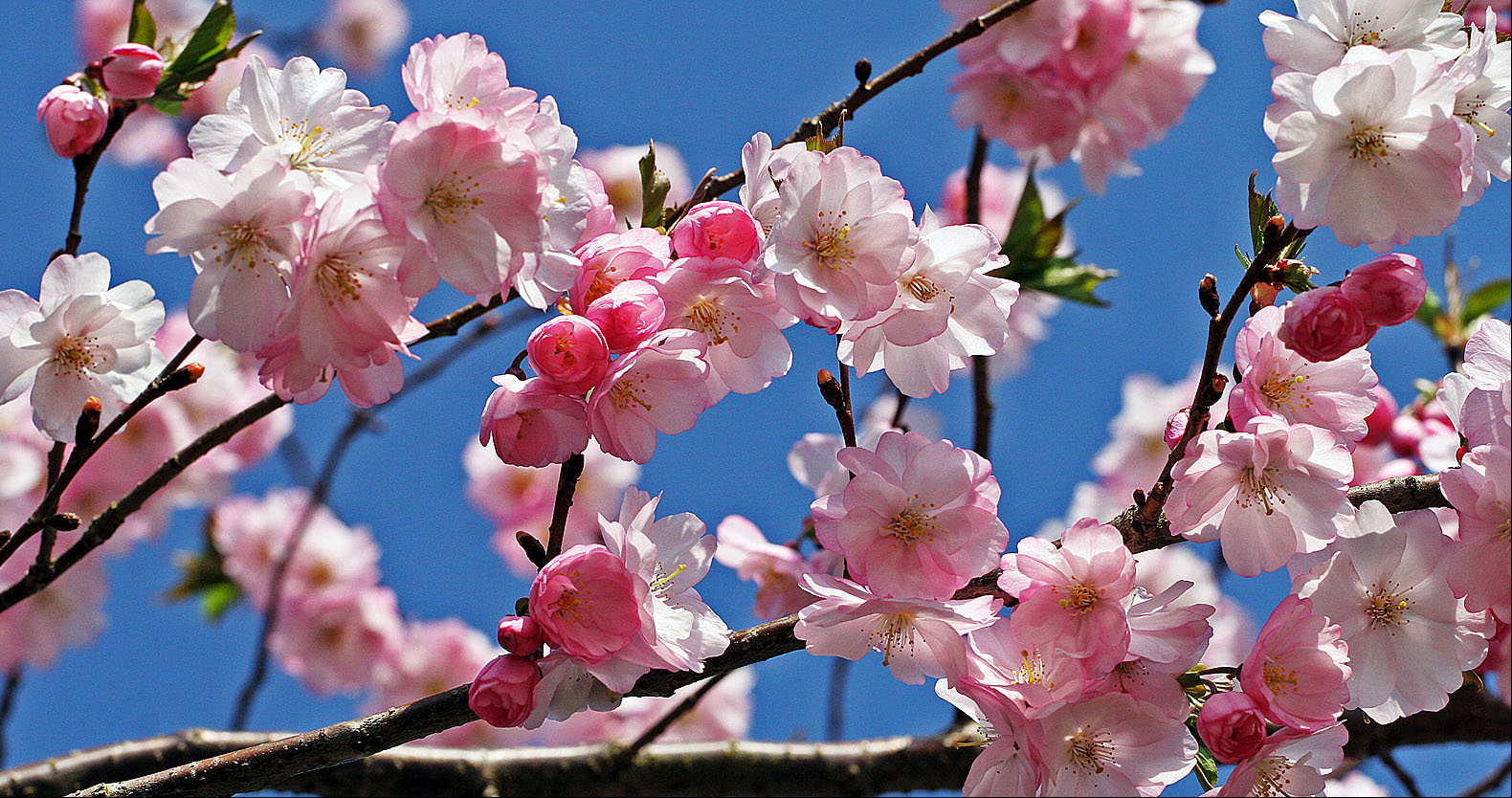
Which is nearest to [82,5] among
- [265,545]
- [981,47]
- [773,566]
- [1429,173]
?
[265,545]

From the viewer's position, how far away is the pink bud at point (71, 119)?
1.39m

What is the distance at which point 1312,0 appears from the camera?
3.97ft

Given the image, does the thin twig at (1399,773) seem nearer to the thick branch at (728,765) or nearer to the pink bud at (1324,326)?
the thick branch at (728,765)

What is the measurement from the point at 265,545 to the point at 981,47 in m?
2.47

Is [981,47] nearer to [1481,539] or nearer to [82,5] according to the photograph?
[1481,539]

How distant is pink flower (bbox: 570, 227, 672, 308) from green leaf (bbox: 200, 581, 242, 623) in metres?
2.50

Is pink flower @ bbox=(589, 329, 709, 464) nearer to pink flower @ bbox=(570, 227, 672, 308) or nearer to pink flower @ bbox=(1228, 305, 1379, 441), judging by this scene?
pink flower @ bbox=(570, 227, 672, 308)

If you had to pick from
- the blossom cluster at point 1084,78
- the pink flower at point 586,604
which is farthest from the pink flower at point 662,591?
the blossom cluster at point 1084,78

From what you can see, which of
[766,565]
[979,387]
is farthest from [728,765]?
[979,387]

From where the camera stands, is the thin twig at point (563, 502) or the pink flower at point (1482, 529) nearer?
the pink flower at point (1482, 529)

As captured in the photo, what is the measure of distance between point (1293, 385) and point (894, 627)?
0.47 metres

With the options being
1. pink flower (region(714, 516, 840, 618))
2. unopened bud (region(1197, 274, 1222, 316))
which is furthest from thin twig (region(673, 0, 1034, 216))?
pink flower (region(714, 516, 840, 618))

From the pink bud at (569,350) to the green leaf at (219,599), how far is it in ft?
8.30

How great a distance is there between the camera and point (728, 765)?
6.77ft
